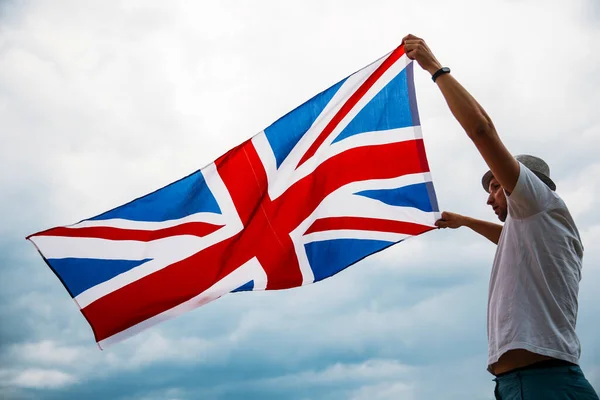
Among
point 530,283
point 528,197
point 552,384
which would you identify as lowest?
point 552,384

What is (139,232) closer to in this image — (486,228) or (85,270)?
(85,270)

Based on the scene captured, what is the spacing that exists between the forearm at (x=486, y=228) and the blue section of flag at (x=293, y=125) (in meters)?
2.31

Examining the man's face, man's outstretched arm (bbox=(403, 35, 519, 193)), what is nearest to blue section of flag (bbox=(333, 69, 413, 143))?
the man's face

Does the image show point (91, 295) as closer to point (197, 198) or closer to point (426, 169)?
point (197, 198)

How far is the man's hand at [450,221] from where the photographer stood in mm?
6615

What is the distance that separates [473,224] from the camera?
21.3 ft

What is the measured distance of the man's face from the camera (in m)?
4.78

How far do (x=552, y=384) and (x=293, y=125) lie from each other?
4.44m

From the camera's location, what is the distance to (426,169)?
684cm

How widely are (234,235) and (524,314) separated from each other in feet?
12.6

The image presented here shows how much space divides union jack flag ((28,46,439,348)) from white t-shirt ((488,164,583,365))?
2394 mm

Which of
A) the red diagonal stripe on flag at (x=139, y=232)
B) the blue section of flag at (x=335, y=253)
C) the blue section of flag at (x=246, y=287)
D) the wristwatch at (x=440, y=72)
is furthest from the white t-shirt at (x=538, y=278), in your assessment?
the red diagonal stripe on flag at (x=139, y=232)

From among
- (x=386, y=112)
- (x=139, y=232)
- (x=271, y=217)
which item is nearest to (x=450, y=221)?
(x=386, y=112)

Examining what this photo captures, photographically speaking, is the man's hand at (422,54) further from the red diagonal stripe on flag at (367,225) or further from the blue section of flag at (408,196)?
the red diagonal stripe on flag at (367,225)
